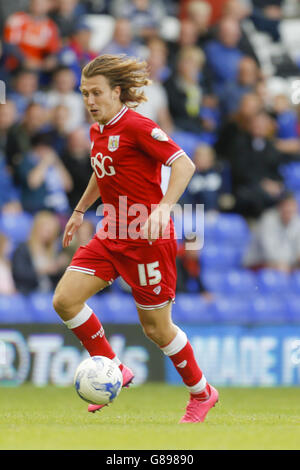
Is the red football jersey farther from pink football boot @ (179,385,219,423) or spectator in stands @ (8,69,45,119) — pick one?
spectator in stands @ (8,69,45,119)

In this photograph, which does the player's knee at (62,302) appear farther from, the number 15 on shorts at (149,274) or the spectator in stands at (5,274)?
the spectator in stands at (5,274)

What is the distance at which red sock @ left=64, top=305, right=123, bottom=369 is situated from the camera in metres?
6.27

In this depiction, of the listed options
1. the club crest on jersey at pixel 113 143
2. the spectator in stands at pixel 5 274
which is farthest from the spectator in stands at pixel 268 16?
the club crest on jersey at pixel 113 143

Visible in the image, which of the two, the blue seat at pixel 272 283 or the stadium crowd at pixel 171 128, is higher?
the stadium crowd at pixel 171 128

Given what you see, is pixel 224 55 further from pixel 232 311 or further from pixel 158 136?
pixel 158 136

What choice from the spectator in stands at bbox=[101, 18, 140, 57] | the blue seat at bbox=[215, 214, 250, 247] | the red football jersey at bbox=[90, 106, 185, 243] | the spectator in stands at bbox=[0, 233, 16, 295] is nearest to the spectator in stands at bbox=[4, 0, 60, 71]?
the spectator in stands at bbox=[101, 18, 140, 57]

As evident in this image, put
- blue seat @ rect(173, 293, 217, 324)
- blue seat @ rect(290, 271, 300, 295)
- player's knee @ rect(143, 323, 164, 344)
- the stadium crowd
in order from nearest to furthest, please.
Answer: player's knee @ rect(143, 323, 164, 344)
blue seat @ rect(173, 293, 217, 324)
the stadium crowd
blue seat @ rect(290, 271, 300, 295)

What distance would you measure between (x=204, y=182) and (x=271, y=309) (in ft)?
5.86

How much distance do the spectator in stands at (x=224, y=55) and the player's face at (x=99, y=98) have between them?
24.5 feet

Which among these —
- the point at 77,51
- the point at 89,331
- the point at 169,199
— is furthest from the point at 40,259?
the point at 169,199

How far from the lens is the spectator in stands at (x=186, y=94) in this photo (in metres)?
12.6

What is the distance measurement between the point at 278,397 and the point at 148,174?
339cm

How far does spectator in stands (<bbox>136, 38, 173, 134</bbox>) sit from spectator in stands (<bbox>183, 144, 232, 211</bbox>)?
731 millimetres
